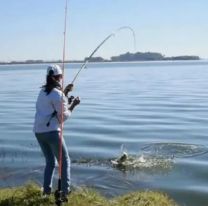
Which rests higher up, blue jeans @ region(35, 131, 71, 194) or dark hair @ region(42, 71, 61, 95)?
dark hair @ region(42, 71, 61, 95)

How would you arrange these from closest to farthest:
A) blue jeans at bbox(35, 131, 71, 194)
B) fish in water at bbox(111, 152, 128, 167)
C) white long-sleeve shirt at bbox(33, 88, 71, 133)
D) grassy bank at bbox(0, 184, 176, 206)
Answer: white long-sleeve shirt at bbox(33, 88, 71, 133), blue jeans at bbox(35, 131, 71, 194), grassy bank at bbox(0, 184, 176, 206), fish in water at bbox(111, 152, 128, 167)

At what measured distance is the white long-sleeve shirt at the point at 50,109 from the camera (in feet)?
27.6

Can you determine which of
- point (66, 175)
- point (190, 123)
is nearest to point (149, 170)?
point (66, 175)

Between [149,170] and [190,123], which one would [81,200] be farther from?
[190,123]

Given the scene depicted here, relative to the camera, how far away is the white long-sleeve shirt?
842 cm

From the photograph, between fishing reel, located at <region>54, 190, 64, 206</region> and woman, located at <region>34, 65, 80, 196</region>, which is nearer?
fishing reel, located at <region>54, 190, 64, 206</region>

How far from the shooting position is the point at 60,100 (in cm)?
841

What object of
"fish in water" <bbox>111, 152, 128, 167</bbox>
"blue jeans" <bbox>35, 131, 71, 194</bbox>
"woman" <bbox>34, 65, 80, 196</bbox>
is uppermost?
"woman" <bbox>34, 65, 80, 196</bbox>

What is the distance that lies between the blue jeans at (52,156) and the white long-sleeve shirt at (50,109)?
0.10 m

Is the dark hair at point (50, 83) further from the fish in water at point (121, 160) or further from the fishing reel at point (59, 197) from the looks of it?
the fish in water at point (121, 160)

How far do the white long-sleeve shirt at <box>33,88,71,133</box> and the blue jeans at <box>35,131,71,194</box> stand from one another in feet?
0.33

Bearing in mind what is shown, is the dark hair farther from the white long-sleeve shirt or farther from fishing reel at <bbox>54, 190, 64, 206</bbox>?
fishing reel at <bbox>54, 190, 64, 206</bbox>

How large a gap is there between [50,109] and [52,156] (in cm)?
92

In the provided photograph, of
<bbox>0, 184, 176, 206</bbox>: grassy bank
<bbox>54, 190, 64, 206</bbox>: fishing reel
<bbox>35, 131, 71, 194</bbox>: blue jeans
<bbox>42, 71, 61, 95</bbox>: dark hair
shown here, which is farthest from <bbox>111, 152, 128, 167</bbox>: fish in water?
<bbox>42, 71, 61, 95</bbox>: dark hair
